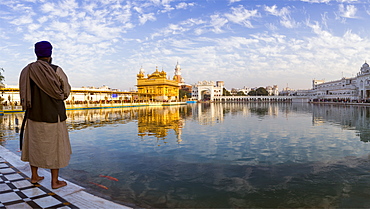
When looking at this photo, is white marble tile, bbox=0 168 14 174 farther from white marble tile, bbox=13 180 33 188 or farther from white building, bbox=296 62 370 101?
white building, bbox=296 62 370 101

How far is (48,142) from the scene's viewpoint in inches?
125

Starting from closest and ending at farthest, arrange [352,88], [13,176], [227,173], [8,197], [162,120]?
[8,197], [13,176], [227,173], [162,120], [352,88]

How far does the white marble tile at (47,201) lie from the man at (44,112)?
1.33ft

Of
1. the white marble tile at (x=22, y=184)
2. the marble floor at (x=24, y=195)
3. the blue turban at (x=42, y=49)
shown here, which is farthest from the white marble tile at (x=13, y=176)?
the blue turban at (x=42, y=49)

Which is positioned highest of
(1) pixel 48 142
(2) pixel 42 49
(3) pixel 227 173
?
(2) pixel 42 49

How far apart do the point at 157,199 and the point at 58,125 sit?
1.76m

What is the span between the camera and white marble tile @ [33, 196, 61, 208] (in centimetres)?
279

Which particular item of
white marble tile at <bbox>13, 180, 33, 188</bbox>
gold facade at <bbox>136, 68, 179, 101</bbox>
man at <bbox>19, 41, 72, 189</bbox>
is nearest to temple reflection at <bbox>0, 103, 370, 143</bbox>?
white marble tile at <bbox>13, 180, 33, 188</bbox>

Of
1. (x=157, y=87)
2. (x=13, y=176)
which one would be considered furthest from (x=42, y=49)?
(x=157, y=87)

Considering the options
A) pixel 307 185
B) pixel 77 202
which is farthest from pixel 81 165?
pixel 307 185

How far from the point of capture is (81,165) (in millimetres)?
5176

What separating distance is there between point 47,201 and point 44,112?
1142 millimetres

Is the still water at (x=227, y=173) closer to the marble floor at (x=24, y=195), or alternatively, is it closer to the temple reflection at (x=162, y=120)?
the marble floor at (x=24, y=195)

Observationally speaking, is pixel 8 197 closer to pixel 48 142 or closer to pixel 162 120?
pixel 48 142
